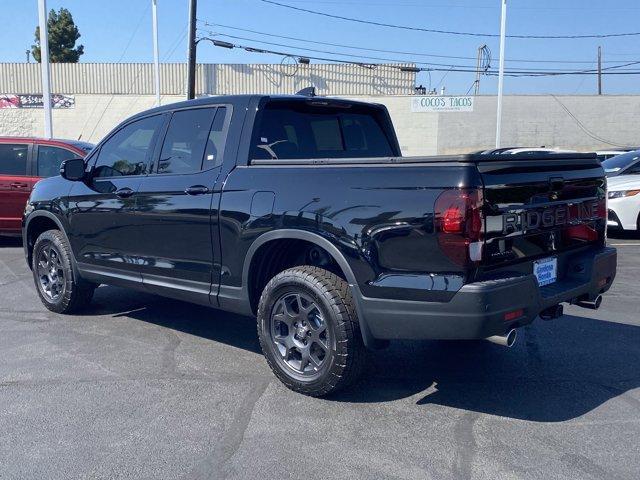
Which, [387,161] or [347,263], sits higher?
[387,161]

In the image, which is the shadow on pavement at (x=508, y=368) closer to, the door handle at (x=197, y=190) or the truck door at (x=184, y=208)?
the truck door at (x=184, y=208)

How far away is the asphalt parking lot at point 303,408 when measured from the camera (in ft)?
11.6

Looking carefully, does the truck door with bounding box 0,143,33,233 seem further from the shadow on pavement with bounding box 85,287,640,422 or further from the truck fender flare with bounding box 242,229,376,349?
the truck fender flare with bounding box 242,229,376,349

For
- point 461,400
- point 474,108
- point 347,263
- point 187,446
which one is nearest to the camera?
point 187,446

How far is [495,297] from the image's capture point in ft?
12.1

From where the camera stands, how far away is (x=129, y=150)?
591 cm

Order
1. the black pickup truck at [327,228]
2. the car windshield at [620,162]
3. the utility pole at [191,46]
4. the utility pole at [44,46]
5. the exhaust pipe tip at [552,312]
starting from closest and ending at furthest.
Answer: the black pickup truck at [327,228]
the exhaust pipe tip at [552,312]
the car windshield at [620,162]
the utility pole at [44,46]
the utility pole at [191,46]

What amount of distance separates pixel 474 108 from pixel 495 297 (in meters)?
34.1

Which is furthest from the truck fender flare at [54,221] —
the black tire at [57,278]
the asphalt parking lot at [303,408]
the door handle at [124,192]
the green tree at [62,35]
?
the green tree at [62,35]

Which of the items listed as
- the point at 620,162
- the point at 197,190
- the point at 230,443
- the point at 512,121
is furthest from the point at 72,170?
the point at 512,121

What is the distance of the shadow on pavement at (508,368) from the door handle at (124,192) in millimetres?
1354

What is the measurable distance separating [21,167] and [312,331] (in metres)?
8.18

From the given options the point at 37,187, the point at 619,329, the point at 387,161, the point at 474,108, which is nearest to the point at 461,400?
the point at 387,161

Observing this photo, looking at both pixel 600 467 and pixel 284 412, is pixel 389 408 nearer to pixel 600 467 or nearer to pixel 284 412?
pixel 284 412
